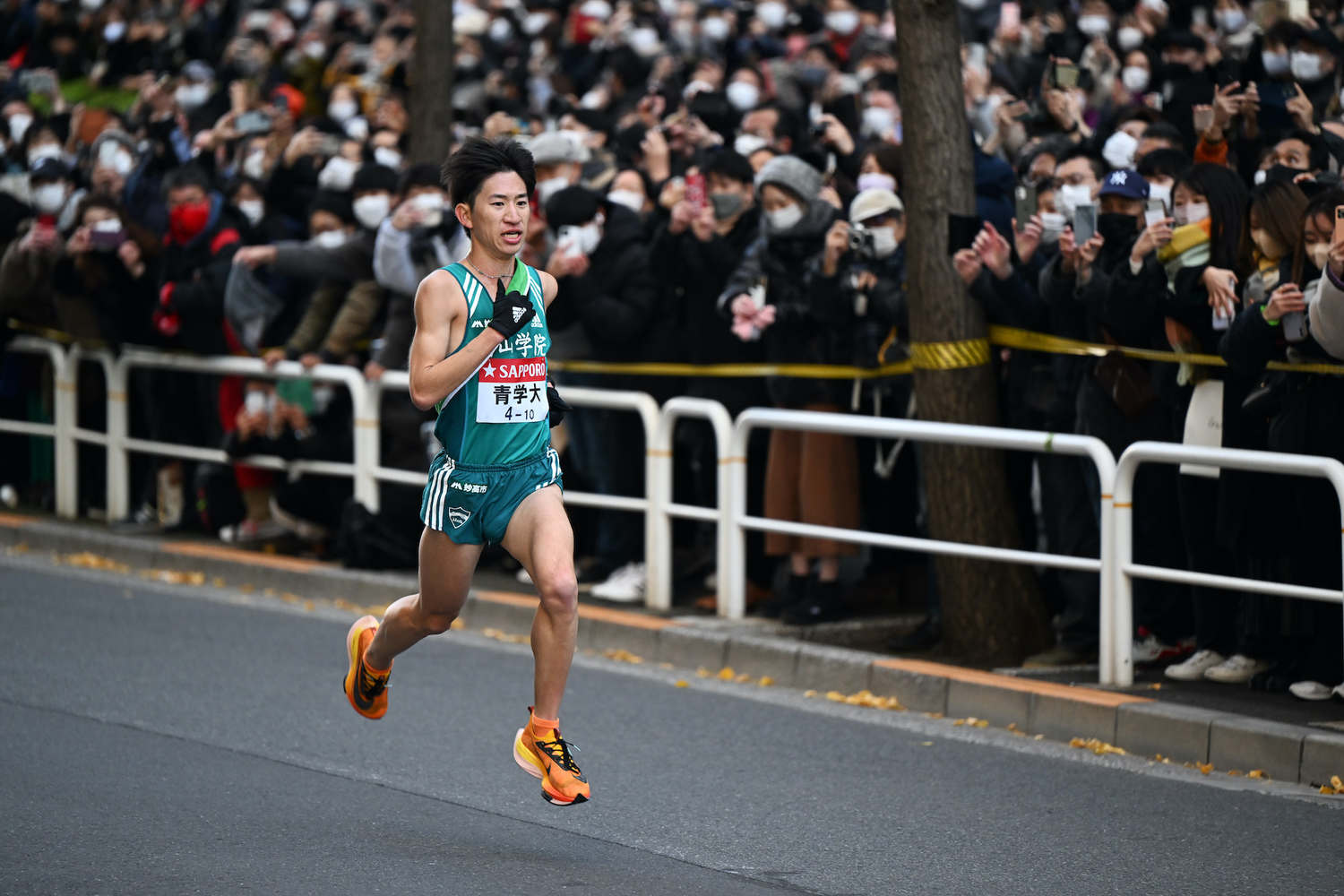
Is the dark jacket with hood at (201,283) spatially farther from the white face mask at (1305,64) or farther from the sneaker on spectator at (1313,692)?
the sneaker on spectator at (1313,692)

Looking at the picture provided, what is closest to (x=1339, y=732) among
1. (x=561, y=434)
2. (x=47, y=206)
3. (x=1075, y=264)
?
(x=1075, y=264)

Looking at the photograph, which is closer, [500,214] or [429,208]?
[500,214]

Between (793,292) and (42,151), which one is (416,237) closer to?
(793,292)

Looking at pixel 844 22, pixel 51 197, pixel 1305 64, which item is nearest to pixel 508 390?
pixel 1305 64

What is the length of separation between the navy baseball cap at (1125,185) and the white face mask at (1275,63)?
2.80 m

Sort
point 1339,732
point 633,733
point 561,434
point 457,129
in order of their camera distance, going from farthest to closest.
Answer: point 457,129, point 561,434, point 633,733, point 1339,732

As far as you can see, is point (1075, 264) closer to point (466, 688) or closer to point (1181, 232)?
point (1181, 232)

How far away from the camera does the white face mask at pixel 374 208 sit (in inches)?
492

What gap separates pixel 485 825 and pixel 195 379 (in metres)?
7.74

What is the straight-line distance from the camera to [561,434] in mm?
11641

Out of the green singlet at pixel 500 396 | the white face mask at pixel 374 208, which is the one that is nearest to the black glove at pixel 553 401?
the green singlet at pixel 500 396

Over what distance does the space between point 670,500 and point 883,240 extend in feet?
5.60

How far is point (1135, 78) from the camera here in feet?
46.5

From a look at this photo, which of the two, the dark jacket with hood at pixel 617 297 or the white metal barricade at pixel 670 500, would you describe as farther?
the dark jacket with hood at pixel 617 297
